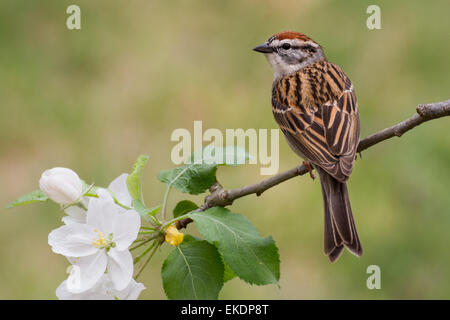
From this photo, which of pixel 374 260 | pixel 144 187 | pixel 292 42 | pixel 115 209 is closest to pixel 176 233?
pixel 115 209

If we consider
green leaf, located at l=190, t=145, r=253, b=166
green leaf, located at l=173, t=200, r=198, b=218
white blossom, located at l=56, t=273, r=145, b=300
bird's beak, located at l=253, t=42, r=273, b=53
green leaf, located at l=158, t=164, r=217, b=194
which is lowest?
white blossom, located at l=56, t=273, r=145, b=300

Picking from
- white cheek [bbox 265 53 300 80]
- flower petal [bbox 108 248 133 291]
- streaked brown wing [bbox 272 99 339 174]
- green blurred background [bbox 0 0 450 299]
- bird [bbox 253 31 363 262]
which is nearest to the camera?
flower petal [bbox 108 248 133 291]

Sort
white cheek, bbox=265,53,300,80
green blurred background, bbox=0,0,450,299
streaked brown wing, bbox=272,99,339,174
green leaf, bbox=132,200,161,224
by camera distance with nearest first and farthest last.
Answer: green leaf, bbox=132,200,161,224 → streaked brown wing, bbox=272,99,339,174 → white cheek, bbox=265,53,300,80 → green blurred background, bbox=0,0,450,299

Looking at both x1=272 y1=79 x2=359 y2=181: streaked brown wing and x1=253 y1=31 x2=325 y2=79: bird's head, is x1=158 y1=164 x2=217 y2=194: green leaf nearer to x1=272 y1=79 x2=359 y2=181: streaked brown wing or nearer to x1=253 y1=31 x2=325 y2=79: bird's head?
x1=272 y1=79 x2=359 y2=181: streaked brown wing

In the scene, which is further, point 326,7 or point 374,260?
point 326,7

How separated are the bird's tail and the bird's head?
2.46ft

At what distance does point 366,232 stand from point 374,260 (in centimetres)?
27

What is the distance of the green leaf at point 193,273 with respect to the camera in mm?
1947

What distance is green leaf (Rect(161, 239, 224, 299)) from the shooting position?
195cm

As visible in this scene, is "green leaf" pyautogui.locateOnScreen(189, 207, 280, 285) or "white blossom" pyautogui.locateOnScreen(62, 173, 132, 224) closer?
"green leaf" pyautogui.locateOnScreen(189, 207, 280, 285)

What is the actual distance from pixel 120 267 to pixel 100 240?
0.36 ft

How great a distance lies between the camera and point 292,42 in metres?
3.42

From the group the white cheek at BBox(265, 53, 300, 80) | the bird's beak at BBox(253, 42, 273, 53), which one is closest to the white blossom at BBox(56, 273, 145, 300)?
the bird's beak at BBox(253, 42, 273, 53)
